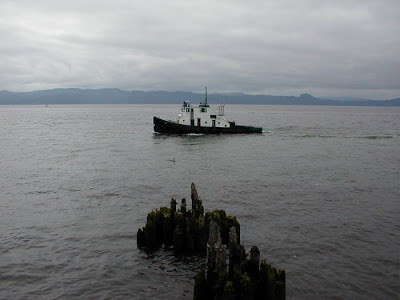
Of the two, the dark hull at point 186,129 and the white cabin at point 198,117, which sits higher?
the white cabin at point 198,117

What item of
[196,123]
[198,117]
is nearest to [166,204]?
[196,123]

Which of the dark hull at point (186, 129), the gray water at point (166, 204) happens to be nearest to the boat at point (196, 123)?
the dark hull at point (186, 129)

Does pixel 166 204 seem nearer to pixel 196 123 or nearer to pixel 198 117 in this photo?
pixel 196 123

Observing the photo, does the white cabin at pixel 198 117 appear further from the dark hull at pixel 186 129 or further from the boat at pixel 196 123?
the dark hull at pixel 186 129

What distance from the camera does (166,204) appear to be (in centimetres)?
2400

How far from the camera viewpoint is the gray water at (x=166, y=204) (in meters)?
14.3

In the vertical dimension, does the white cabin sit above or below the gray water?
above

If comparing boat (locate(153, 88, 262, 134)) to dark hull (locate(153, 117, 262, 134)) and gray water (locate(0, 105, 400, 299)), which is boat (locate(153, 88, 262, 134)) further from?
gray water (locate(0, 105, 400, 299))

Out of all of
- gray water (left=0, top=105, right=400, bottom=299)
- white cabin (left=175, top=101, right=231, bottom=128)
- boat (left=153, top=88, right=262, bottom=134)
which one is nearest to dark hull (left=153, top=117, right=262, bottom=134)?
boat (left=153, top=88, right=262, bottom=134)

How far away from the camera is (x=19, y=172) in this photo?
3525cm

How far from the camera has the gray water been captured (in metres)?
14.3

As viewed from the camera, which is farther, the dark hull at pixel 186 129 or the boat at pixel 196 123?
the boat at pixel 196 123

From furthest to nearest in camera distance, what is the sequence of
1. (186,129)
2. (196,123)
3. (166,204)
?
1. (196,123)
2. (186,129)
3. (166,204)

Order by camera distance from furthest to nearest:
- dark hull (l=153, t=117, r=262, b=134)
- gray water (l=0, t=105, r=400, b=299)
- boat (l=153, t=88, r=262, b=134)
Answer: boat (l=153, t=88, r=262, b=134) < dark hull (l=153, t=117, r=262, b=134) < gray water (l=0, t=105, r=400, b=299)
